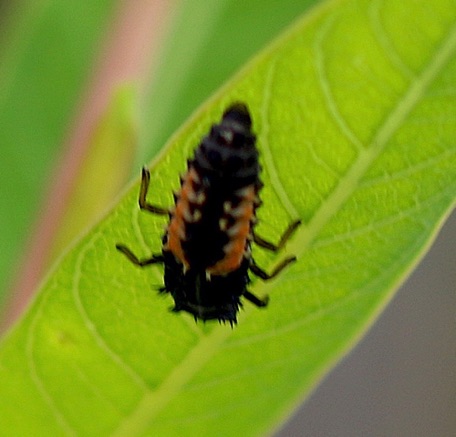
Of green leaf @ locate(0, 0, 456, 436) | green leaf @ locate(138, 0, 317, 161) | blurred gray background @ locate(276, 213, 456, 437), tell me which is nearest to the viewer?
green leaf @ locate(0, 0, 456, 436)

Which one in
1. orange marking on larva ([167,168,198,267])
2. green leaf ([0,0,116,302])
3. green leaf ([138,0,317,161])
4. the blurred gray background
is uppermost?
green leaf ([0,0,116,302])

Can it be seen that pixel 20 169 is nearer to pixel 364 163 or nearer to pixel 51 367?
pixel 51 367

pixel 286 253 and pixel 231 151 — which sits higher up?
pixel 231 151

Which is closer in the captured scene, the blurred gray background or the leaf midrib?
the leaf midrib

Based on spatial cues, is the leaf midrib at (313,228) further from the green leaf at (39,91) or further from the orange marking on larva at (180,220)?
the green leaf at (39,91)

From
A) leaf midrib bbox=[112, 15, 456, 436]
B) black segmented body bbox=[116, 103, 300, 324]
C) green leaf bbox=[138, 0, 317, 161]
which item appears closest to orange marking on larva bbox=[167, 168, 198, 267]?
black segmented body bbox=[116, 103, 300, 324]

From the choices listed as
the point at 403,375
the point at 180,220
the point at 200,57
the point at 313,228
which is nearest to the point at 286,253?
the point at 313,228

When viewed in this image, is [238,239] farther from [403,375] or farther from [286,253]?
[403,375]

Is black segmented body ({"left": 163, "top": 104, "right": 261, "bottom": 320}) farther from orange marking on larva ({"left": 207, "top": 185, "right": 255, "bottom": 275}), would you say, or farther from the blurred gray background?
the blurred gray background

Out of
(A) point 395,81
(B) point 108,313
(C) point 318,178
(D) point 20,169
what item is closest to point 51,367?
(B) point 108,313
